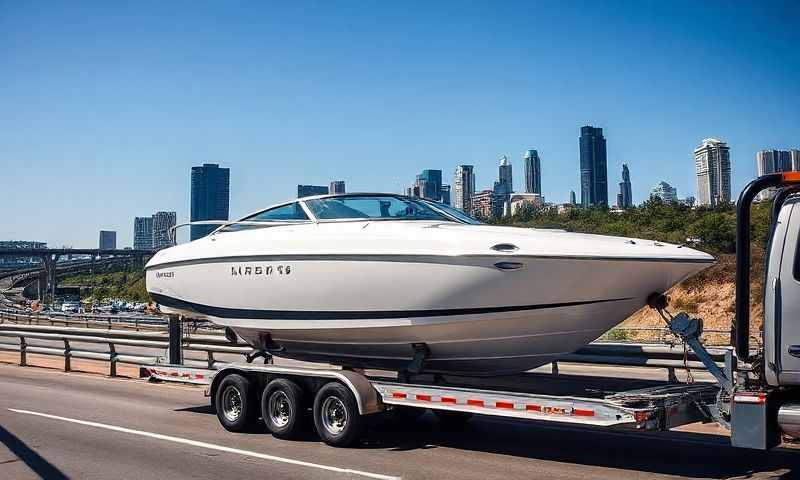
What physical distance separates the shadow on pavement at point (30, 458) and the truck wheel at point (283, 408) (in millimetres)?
2464

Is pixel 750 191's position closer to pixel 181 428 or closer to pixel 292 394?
pixel 292 394

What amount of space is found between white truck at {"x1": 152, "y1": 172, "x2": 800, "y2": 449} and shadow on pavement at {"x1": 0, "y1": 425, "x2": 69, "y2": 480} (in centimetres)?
228

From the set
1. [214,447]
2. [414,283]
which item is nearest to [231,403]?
[214,447]

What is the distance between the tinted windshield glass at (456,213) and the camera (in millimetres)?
9344

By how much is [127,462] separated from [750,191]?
21.6 feet

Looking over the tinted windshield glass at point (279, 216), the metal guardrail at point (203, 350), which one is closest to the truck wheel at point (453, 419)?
the metal guardrail at point (203, 350)

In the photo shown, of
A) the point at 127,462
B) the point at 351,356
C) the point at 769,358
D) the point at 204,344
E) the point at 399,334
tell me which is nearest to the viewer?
the point at 769,358

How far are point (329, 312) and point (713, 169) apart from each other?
135260 mm

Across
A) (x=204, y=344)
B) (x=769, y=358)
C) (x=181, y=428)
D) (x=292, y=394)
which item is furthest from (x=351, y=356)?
(x=204, y=344)

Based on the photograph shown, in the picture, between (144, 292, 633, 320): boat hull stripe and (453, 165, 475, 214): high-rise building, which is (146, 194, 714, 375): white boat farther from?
(453, 165, 475, 214): high-rise building

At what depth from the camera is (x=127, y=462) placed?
783 centimetres

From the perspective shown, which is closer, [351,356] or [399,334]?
[399,334]

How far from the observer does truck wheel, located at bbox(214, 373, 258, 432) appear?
9.44 metres

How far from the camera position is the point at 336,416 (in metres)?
8.52
